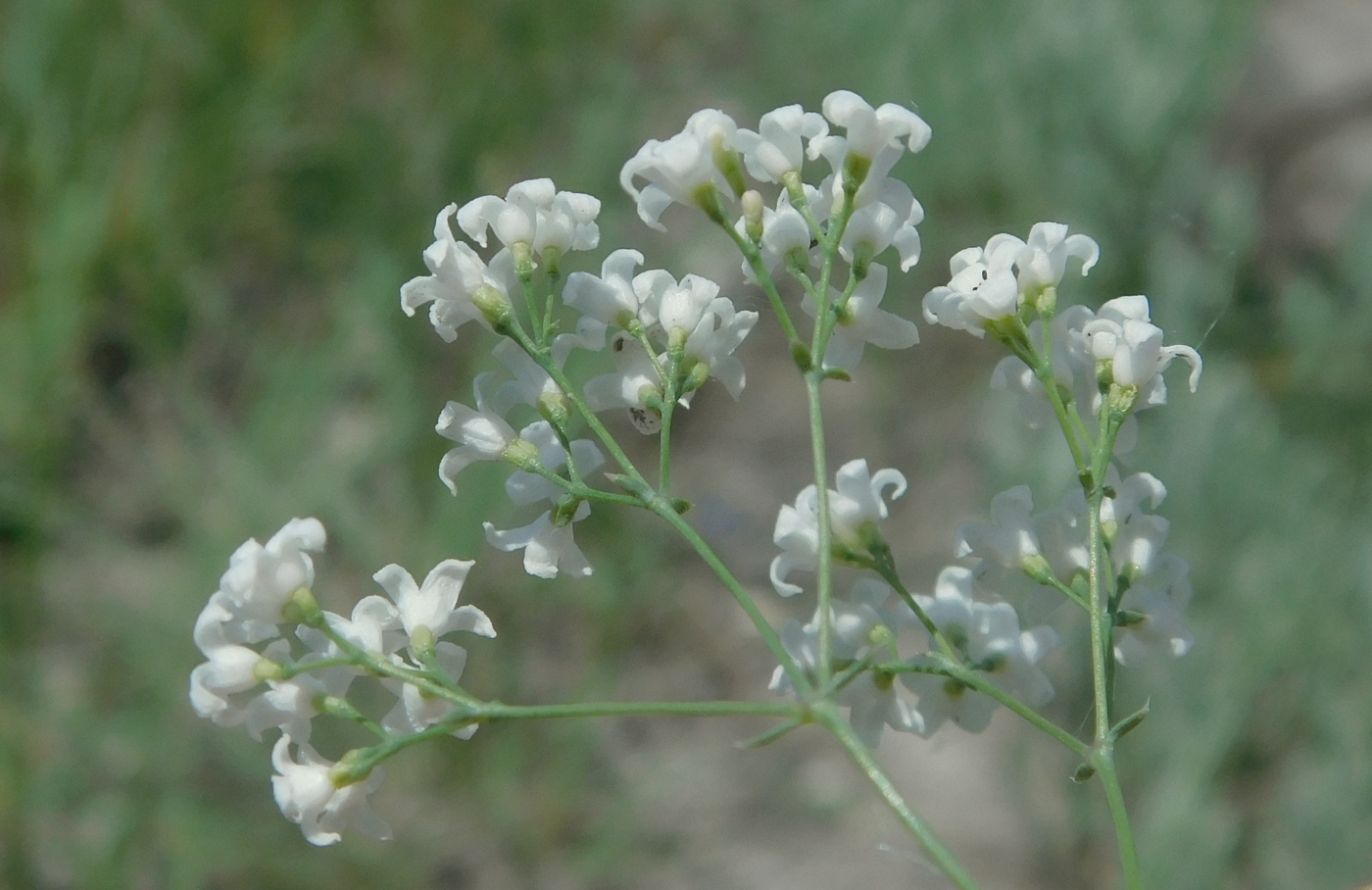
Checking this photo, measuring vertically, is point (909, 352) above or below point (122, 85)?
below

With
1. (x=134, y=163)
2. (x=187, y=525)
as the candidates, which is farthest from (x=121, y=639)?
(x=134, y=163)

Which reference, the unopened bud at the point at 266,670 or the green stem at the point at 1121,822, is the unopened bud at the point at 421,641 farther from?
the green stem at the point at 1121,822

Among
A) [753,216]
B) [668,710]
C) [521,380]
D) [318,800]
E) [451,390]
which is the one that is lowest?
[451,390]

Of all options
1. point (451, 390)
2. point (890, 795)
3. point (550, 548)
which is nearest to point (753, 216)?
point (550, 548)

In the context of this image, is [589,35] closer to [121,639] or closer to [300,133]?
[300,133]

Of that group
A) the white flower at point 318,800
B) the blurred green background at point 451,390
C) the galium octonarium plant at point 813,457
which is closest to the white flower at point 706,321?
the galium octonarium plant at point 813,457

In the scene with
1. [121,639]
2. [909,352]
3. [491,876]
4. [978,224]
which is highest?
[978,224]

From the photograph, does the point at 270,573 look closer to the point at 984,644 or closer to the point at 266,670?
the point at 266,670
